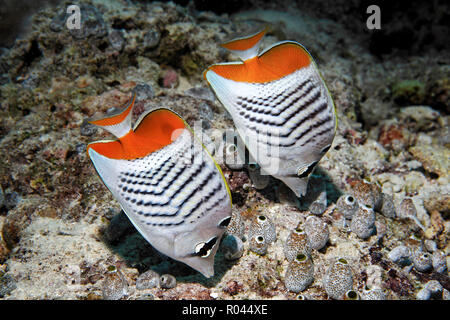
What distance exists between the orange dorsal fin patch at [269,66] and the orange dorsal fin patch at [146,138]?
1.84 feet

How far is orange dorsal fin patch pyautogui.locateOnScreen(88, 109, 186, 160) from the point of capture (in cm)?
190

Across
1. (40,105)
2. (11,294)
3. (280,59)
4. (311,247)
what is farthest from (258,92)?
(40,105)

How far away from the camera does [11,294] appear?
224cm

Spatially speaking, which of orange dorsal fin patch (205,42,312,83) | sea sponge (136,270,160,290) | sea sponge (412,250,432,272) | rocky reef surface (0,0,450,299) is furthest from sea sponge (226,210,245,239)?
sea sponge (412,250,432,272)

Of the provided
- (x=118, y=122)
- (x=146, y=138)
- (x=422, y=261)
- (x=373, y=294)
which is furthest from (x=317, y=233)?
(x=118, y=122)

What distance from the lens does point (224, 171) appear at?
8.65 feet

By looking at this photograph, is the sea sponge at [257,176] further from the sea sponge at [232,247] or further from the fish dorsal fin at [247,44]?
the fish dorsal fin at [247,44]

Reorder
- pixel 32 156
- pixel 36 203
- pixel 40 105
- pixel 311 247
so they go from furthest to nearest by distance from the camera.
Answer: pixel 40 105
pixel 32 156
pixel 36 203
pixel 311 247

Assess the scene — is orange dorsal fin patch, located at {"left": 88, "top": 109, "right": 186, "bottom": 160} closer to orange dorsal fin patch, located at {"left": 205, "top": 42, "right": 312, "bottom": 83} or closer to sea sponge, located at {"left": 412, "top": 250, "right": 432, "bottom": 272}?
orange dorsal fin patch, located at {"left": 205, "top": 42, "right": 312, "bottom": 83}

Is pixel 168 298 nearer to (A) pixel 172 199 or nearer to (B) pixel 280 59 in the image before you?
(A) pixel 172 199

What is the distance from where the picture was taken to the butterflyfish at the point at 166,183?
179cm

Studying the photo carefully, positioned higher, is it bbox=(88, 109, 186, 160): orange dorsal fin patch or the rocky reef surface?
bbox=(88, 109, 186, 160): orange dorsal fin patch

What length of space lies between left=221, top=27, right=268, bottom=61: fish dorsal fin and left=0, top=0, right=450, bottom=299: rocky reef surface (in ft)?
2.66

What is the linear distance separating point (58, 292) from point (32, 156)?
1600 mm
